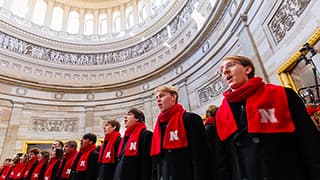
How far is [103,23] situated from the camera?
613 inches

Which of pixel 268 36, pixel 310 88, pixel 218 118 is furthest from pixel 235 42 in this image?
pixel 218 118

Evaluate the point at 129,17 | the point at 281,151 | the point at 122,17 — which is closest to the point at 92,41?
the point at 122,17

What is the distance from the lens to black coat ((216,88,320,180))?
4.05 feet

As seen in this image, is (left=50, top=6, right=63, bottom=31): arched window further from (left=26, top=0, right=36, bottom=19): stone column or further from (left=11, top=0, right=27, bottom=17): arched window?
(left=11, top=0, right=27, bottom=17): arched window

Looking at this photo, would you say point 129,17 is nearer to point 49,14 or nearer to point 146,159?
point 49,14

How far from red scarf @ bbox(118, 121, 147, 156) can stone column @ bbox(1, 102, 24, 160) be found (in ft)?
30.1

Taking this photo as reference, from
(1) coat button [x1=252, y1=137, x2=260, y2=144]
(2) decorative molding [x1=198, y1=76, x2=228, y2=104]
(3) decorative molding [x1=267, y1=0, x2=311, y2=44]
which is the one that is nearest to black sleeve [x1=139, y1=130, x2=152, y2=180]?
(1) coat button [x1=252, y1=137, x2=260, y2=144]

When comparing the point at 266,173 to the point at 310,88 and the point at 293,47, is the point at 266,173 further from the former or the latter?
the point at 293,47

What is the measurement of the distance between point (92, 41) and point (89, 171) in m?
12.0

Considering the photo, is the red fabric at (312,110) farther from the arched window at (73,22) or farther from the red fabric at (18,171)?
the arched window at (73,22)

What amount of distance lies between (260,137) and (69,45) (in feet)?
45.9

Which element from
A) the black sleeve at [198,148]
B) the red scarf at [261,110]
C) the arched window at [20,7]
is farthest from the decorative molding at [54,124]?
the red scarf at [261,110]

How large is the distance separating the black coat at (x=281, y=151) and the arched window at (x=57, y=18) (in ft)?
50.3

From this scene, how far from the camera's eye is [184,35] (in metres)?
9.98
